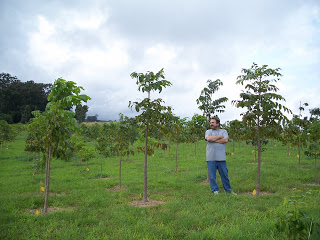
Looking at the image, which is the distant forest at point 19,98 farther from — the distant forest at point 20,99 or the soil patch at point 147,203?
the soil patch at point 147,203

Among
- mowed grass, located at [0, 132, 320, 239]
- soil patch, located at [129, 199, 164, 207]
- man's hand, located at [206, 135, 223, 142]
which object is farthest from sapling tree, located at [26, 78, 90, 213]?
man's hand, located at [206, 135, 223, 142]

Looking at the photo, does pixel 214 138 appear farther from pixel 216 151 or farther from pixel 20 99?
pixel 20 99

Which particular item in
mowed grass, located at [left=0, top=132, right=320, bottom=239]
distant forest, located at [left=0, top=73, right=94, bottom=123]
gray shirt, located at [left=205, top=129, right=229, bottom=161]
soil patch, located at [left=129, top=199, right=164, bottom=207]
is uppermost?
distant forest, located at [left=0, top=73, right=94, bottom=123]

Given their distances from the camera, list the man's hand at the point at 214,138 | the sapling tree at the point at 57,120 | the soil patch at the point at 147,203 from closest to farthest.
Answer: the sapling tree at the point at 57,120, the soil patch at the point at 147,203, the man's hand at the point at 214,138

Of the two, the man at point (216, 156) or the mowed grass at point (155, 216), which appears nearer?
the mowed grass at point (155, 216)

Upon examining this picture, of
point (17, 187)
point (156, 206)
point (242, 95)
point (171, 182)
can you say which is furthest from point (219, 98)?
point (17, 187)

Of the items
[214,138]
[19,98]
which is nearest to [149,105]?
[214,138]

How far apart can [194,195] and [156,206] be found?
1593 millimetres

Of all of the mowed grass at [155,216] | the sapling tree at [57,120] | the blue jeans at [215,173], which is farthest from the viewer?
the blue jeans at [215,173]

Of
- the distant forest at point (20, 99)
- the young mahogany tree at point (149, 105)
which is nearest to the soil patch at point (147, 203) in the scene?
the young mahogany tree at point (149, 105)

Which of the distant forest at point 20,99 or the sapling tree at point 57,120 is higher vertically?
the distant forest at point 20,99

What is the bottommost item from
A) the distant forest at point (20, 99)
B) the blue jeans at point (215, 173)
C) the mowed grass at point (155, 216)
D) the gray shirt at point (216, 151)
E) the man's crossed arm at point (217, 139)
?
the mowed grass at point (155, 216)

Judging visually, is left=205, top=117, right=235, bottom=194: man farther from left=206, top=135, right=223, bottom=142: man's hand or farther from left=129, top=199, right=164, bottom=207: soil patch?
left=129, top=199, right=164, bottom=207: soil patch

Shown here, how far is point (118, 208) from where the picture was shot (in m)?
6.02
